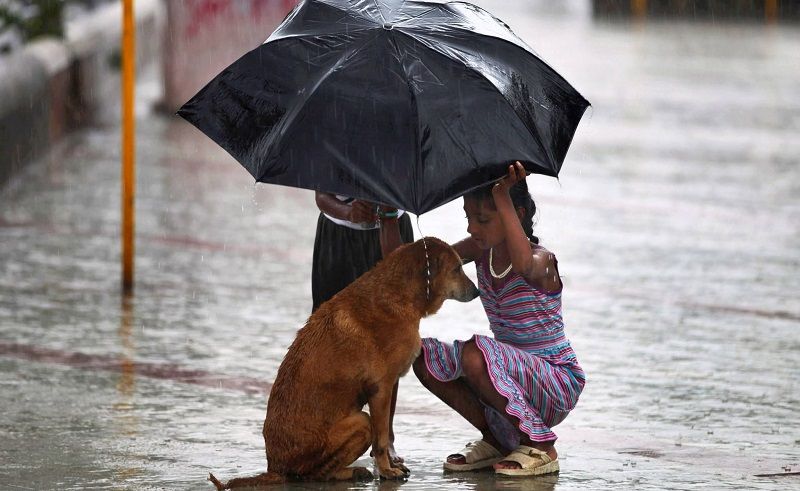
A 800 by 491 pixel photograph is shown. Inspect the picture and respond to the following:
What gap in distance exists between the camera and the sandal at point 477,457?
5719 mm

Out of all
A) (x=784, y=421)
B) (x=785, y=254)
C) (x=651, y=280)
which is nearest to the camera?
(x=784, y=421)

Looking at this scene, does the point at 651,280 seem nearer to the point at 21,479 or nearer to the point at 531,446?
the point at 531,446

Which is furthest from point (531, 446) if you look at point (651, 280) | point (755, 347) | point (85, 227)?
point (85, 227)

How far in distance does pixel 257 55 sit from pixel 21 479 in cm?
171

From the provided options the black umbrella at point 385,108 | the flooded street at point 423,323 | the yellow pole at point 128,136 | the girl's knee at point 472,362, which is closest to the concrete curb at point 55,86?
the flooded street at point 423,323

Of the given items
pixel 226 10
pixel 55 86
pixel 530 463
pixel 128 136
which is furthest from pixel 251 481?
pixel 226 10

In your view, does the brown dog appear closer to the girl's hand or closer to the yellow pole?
the girl's hand

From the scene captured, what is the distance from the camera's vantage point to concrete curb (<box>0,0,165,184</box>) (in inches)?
490

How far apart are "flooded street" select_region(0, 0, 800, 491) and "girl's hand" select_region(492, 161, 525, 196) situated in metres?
1.06

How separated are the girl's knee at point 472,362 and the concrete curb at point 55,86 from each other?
721cm

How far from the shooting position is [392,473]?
552 centimetres

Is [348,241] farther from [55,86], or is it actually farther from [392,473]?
[55,86]

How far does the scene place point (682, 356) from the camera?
7.71 meters

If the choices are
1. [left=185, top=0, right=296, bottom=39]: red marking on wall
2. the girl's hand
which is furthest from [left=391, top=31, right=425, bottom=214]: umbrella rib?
[left=185, top=0, right=296, bottom=39]: red marking on wall
